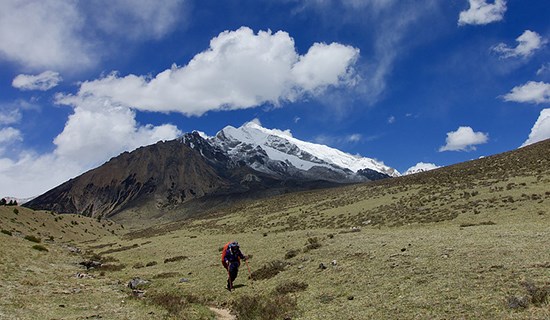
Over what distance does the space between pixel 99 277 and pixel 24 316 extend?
16.0 meters

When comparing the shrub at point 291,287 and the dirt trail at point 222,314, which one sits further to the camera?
the shrub at point 291,287

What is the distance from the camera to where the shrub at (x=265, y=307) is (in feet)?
54.8

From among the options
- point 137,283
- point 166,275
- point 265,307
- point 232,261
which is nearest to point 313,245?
point 232,261

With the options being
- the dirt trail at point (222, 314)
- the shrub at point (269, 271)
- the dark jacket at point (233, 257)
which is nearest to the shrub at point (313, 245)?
the shrub at point (269, 271)

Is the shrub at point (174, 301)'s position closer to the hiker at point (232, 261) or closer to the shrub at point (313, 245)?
the hiker at point (232, 261)

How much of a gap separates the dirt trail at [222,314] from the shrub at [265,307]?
315 mm

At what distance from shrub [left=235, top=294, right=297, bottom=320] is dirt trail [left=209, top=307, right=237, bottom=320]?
315 mm

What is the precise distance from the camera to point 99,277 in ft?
102

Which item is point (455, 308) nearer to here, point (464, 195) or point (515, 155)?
point (464, 195)

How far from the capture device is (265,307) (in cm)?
1761

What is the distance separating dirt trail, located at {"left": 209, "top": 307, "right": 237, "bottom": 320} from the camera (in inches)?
714

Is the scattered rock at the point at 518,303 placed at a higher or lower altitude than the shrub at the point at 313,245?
lower

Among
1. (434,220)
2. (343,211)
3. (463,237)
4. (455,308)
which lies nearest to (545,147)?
(343,211)

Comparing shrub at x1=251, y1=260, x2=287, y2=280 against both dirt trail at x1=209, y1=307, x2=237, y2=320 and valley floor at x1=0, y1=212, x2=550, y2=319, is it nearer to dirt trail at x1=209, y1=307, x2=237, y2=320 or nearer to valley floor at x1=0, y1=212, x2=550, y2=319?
valley floor at x1=0, y1=212, x2=550, y2=319
